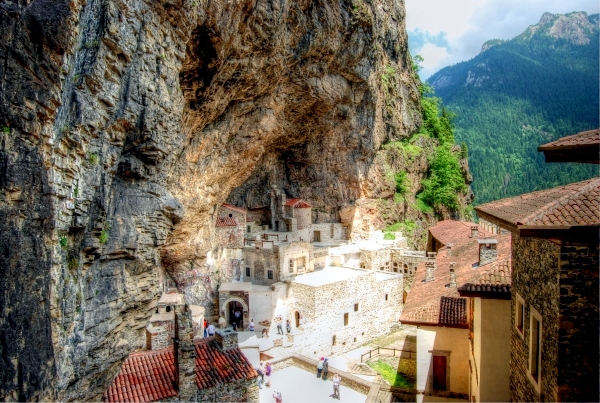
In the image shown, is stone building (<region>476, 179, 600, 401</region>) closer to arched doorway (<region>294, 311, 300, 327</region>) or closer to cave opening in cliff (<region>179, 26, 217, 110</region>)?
cave opening in cliff (<region>179, 26, 217, 110</region>)

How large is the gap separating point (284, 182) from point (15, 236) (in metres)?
35.4

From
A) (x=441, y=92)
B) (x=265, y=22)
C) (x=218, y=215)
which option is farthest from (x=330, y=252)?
(x=441, y=92)

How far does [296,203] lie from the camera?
3716cm

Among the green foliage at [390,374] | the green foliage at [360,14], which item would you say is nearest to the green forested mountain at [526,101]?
the green foliage at [360,14]

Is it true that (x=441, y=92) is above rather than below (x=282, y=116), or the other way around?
above

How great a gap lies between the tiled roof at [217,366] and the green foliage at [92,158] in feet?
27.4

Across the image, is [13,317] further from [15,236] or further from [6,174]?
[6,174]

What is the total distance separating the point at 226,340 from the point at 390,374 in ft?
36.9

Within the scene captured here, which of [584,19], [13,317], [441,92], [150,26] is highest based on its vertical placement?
[584,19]

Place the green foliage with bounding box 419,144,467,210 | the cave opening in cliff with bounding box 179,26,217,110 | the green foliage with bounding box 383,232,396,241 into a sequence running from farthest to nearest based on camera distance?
the green foliage with bounding box 419,144,467,210
the green foliage with bounding box 383,232,396,241
the cave opening in cliff with bounding box 179,26,217,110

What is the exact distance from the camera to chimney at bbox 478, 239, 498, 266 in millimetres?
14273

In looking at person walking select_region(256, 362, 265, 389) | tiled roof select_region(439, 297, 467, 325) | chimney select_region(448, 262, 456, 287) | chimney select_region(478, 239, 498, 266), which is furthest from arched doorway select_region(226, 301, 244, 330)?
chimney select_region(478, 239, 498, 266)

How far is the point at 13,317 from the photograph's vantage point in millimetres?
4941

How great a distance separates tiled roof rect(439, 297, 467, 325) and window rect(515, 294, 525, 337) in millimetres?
4561
